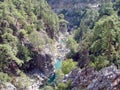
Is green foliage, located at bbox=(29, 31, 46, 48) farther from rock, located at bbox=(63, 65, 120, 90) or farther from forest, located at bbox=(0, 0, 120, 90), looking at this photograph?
rock, located at bbox=(63, 65, 120, 90)

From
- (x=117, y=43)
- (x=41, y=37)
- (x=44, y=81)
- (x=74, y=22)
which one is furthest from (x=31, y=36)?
(x=74, y=22)

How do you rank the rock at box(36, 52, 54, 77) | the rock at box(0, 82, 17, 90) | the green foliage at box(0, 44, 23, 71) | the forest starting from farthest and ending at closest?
the rock at box(36, 52, 54, 77) → the green foliage at box(0, 44, 23, 71) → the rock at box(0, 82, 17, 90) → the forest

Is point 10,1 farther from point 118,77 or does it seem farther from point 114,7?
point 118,77

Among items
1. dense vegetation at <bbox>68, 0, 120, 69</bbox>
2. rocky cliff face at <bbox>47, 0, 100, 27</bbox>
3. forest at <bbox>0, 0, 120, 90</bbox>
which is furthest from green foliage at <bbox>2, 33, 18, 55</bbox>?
rocky cliff face at <bbox>47, 0, 100, 27</bbox>

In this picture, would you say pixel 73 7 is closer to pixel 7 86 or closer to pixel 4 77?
pixel 4 77

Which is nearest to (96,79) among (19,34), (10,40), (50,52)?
(10,40)

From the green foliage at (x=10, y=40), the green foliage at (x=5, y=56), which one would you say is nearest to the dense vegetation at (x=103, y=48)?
the green foliage at (x=10, y=40)

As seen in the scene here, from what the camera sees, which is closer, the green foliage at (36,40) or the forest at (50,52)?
the forest at (50,52)

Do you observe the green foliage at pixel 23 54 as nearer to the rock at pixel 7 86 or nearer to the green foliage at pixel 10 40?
the green foliage at pixel 10 40
